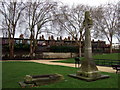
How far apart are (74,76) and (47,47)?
25.6 m

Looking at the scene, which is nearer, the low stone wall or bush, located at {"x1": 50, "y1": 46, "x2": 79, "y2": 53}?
the low stone wall

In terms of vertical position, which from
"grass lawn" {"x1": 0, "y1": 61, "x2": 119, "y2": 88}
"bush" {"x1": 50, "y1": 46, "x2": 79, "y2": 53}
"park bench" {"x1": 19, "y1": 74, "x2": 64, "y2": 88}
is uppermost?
"bush" {"x1": 50, "y1": 46, "x2": 79, "y2": 53}

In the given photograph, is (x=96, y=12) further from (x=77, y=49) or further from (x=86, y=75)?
(x=86, y=75)

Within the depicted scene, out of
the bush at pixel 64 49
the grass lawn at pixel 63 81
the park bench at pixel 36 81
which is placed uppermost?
the bush at pixel 64 49

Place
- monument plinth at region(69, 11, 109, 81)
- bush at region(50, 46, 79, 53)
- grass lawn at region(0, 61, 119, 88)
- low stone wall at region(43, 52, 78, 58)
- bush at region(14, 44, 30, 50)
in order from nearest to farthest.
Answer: grass lawn at region(0, 61, 119, 88) → monument plinth at region(69, 11, 109, 81) → bush at region(14, 44, 30, 50) → low stone wall at region(43, 52, 78, 58) → bush at region(50, 46, 79, 53)

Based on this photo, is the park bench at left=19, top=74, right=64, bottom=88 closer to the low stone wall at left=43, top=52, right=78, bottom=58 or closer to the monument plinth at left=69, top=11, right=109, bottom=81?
the monument plinth at left=69, top=11, right=109, bottom=81

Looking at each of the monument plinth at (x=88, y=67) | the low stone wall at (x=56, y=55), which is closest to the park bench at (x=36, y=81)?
the monument plinth at (x=88, y=67)

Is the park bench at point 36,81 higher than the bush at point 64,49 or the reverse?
the reverse

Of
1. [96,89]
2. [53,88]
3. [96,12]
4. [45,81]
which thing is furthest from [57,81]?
[96,12]

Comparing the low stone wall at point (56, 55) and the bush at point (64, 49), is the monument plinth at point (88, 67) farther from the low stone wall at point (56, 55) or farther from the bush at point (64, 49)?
the bush at point (64, 49)

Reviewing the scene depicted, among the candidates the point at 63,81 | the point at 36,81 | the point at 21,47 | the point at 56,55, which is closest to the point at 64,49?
the point at 56,55

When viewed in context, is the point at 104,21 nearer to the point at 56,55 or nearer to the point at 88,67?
the point at 56,55

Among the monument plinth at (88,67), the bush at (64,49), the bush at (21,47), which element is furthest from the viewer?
the bush at (64,49)

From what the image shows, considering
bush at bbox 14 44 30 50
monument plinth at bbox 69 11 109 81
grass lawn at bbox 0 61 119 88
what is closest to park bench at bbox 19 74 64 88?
grass lawn at bbox 0 61 119 88
